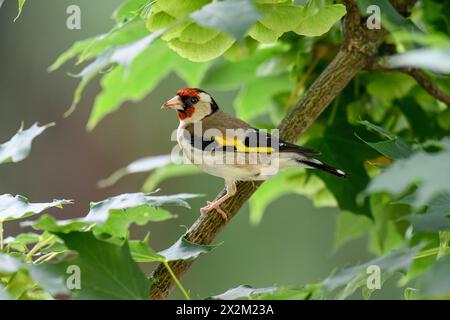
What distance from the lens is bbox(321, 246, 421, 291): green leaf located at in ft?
1.85

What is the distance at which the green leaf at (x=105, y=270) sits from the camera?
61 centimetres

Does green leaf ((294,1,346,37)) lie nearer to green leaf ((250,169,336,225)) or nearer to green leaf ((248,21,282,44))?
green leaf ((248,21,282,44))

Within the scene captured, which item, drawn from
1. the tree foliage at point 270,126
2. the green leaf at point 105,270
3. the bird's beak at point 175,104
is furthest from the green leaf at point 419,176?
the bird's beak at point 175,104

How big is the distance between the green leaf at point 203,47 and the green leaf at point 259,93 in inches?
13.8

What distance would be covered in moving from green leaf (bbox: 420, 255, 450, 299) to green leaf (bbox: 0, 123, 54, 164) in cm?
44

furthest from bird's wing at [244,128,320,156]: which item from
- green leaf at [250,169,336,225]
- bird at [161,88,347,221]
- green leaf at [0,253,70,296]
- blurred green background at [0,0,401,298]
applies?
blurred green background at [0,0,401,298]

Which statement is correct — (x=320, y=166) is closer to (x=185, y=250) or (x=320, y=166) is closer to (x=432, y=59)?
(x=185, y=250)

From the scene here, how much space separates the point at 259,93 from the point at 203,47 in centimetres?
38

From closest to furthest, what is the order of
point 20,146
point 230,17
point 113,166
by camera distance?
point 230,17 → point 20,146 → point 113,166

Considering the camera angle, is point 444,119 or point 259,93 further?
point 259,93

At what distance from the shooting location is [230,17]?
56 centimetres

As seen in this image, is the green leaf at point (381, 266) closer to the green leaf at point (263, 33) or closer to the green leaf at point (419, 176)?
the green leaf at point (419, 176)

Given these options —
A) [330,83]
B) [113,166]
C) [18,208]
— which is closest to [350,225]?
[330,83]
